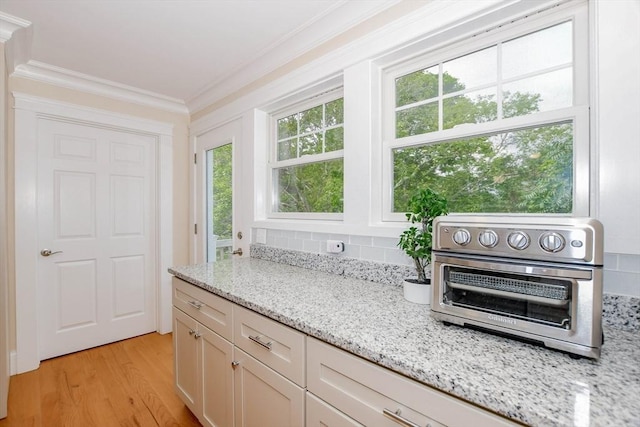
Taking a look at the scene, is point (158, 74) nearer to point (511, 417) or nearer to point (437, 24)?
point (437, 24)

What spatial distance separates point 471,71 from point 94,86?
2966mm

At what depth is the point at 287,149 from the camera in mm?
2297

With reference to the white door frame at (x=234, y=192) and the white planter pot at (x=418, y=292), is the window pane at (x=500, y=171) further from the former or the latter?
the white door frame at (x=234, y=192)

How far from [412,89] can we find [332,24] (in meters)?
0.62

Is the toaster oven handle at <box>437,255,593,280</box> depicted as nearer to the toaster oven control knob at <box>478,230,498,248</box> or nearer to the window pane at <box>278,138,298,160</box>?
the toaster oven control knob at <box>478,230,498,248</box>

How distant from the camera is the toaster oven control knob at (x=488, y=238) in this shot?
88 centimetres

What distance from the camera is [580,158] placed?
3.62 feet

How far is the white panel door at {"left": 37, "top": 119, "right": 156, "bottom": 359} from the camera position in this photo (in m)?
2.45

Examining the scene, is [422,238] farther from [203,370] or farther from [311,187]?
[203,370]

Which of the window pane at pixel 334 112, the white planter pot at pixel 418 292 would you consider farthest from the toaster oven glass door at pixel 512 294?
the window pane at pixel 334 112

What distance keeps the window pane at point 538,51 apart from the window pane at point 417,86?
1.01 feet

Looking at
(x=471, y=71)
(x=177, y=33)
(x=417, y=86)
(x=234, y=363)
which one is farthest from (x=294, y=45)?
(x=234, y=363)

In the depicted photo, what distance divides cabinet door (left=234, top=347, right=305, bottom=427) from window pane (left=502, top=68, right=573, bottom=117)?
4.60 ft

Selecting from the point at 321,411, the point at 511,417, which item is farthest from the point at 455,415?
the point at 321,411
